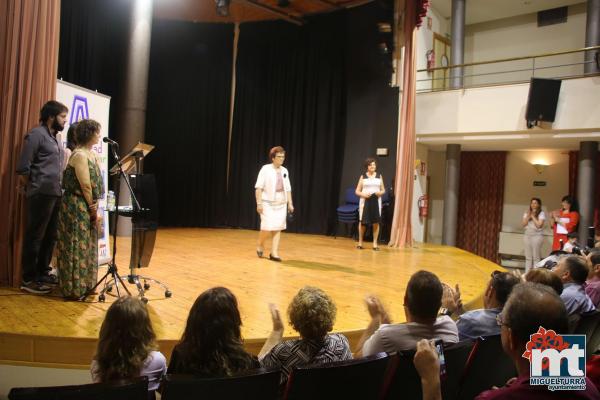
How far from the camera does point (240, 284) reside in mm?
4559

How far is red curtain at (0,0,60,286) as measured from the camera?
12.1 ft

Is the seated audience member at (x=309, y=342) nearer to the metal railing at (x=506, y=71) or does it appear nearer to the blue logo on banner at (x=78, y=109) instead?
the blue logo on banner at (x=78, y=109)

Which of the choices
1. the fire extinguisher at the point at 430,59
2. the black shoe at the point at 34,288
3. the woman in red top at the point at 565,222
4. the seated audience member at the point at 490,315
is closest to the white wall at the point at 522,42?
the fire extinguisher at the point at 430,59

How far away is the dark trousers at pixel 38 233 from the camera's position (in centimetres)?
362

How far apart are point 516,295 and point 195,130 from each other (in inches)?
373

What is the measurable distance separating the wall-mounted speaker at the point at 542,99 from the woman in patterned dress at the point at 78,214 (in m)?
6.83

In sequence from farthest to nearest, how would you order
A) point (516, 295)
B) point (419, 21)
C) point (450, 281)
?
point (419, 21) → point (450, 281) → point (516, 295)

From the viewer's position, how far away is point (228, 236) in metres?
8.88

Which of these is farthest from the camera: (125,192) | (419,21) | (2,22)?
(419,21)

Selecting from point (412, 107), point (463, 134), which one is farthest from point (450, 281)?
point (463, 134)

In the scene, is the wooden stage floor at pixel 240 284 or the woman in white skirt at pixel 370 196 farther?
the woman in white skirt at pixel 370 196

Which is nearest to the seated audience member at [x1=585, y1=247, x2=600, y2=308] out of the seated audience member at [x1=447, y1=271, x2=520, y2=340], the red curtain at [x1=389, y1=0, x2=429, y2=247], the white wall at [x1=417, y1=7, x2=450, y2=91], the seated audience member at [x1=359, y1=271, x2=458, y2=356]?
the seated audience member at [x1=447, y1=271, x2=520, y2=340]

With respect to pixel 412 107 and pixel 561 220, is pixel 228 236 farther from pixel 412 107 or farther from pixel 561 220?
pixel 561 220

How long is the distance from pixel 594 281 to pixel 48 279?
12.8 ft
